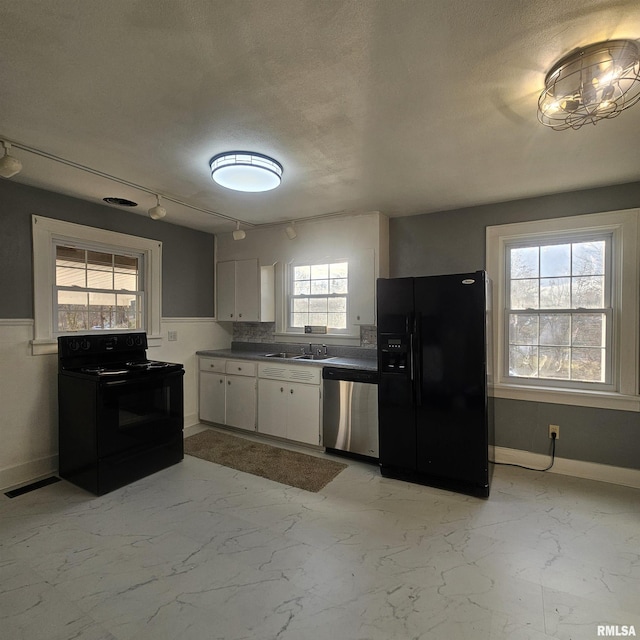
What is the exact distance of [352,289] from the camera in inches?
149

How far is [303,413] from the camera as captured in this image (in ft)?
12.1

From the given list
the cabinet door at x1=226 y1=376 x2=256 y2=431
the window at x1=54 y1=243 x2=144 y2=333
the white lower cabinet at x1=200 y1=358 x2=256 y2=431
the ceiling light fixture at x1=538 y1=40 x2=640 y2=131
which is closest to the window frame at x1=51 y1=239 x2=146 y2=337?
the window at x1=54 y1=243 x2=144 y2=333

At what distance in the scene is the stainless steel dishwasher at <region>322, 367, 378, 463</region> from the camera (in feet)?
10.8

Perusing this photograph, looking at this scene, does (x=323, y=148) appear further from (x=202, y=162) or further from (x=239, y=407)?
(x=239, y=407)

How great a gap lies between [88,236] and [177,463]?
7.55 ft

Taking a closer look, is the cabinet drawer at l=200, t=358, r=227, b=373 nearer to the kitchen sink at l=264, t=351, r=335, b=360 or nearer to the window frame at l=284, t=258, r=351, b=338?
the kitchen sink at l=264, t=351, r=335, b=360

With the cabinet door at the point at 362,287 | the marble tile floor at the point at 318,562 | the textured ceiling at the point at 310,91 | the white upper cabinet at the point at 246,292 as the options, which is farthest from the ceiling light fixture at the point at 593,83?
the white upper cabinet at the point at 246,292

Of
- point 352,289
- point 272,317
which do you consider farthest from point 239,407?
point 352,289

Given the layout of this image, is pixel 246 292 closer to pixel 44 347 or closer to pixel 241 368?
pixel 241 368

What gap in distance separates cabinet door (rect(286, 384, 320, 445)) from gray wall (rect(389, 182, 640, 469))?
5.10ft

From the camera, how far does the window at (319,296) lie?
404 centimetres

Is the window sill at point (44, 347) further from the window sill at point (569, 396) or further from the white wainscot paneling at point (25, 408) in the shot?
the window sill at point (569, 396)

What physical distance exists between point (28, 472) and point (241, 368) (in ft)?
6.65

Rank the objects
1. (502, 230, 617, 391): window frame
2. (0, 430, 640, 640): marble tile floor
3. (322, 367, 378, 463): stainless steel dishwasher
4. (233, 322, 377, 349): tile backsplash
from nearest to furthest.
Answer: (0, 430, 640, 640): marble tile floor
(502, 230, 617, 391): window frame
(322, 367, 378, 463): stainless steel dishwasher
(233, 322, 377, 349): tile backsplash
